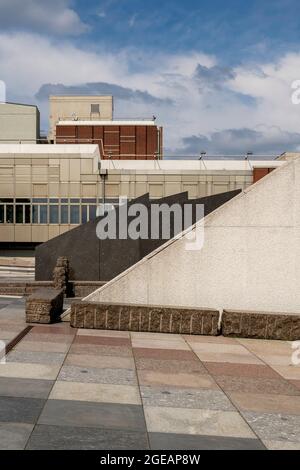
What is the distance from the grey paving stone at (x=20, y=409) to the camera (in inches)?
207

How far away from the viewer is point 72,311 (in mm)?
11445

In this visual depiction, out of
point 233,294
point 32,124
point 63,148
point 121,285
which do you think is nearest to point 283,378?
point 233,294

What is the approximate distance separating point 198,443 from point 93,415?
1304 millimetres

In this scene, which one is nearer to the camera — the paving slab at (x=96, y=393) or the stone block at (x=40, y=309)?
the paving slab at (x=96, y=393)

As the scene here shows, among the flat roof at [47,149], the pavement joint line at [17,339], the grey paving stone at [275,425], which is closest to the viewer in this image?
the grey paving stone at [275,425]

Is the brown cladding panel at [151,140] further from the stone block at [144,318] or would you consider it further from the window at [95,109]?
the stone block at [144,318]

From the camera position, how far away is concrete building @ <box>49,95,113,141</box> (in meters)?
81.1

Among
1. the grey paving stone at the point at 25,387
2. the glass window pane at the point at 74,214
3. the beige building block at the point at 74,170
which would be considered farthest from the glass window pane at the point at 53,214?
the grey paving stone at the point at 25,387

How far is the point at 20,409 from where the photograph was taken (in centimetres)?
559

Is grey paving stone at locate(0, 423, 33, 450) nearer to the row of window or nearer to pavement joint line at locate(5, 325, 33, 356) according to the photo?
pavement joint line at locate(5, 325, 33, 356)

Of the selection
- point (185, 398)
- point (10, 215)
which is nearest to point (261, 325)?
point (185, 398)

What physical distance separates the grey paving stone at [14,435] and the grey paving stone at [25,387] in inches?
42.4

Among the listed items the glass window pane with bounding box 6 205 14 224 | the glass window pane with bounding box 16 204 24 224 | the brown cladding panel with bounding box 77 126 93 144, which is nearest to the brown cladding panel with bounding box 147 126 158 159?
the brown cladding panel with bounding box 77 126 93 144

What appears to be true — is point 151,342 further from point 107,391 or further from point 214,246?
point 107,391
